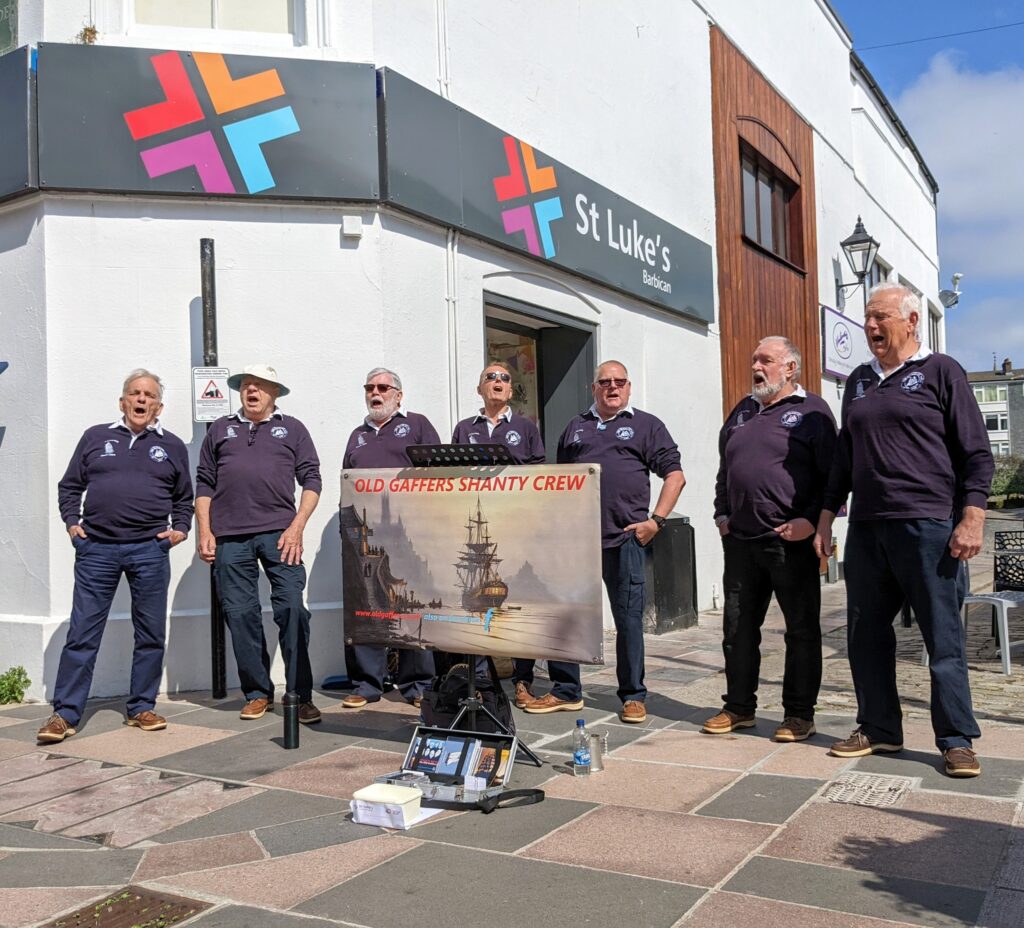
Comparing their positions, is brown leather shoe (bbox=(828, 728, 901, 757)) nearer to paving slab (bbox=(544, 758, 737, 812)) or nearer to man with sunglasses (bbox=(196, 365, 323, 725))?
paving slab (bbox=(544, 758, 737, 812))

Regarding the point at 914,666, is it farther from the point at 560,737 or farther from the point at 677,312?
the point at 677,312

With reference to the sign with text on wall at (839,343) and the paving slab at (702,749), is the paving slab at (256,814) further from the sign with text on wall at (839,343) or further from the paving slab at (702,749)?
the sign with text on wall at (839,343)

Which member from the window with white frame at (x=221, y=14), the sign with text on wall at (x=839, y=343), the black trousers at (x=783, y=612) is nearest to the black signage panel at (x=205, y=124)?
the window with white frame at (x=221, y=14)

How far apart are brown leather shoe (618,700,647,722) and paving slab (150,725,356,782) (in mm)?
1472

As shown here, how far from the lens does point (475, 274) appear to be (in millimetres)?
8047

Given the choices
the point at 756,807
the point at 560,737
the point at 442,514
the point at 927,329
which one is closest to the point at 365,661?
the point at 560,737

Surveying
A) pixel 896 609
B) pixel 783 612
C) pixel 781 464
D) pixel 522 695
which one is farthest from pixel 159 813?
pixel 896 609

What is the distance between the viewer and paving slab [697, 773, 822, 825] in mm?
3959

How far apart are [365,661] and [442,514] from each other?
1.86 metres

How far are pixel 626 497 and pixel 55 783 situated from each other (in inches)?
125

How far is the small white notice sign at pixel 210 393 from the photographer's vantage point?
6617mm

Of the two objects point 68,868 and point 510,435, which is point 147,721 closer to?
point 68,868

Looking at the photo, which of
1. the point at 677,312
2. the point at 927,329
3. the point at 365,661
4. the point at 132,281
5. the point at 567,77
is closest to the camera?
the point at 365,661

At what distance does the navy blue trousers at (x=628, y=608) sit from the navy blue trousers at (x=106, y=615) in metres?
2.53
